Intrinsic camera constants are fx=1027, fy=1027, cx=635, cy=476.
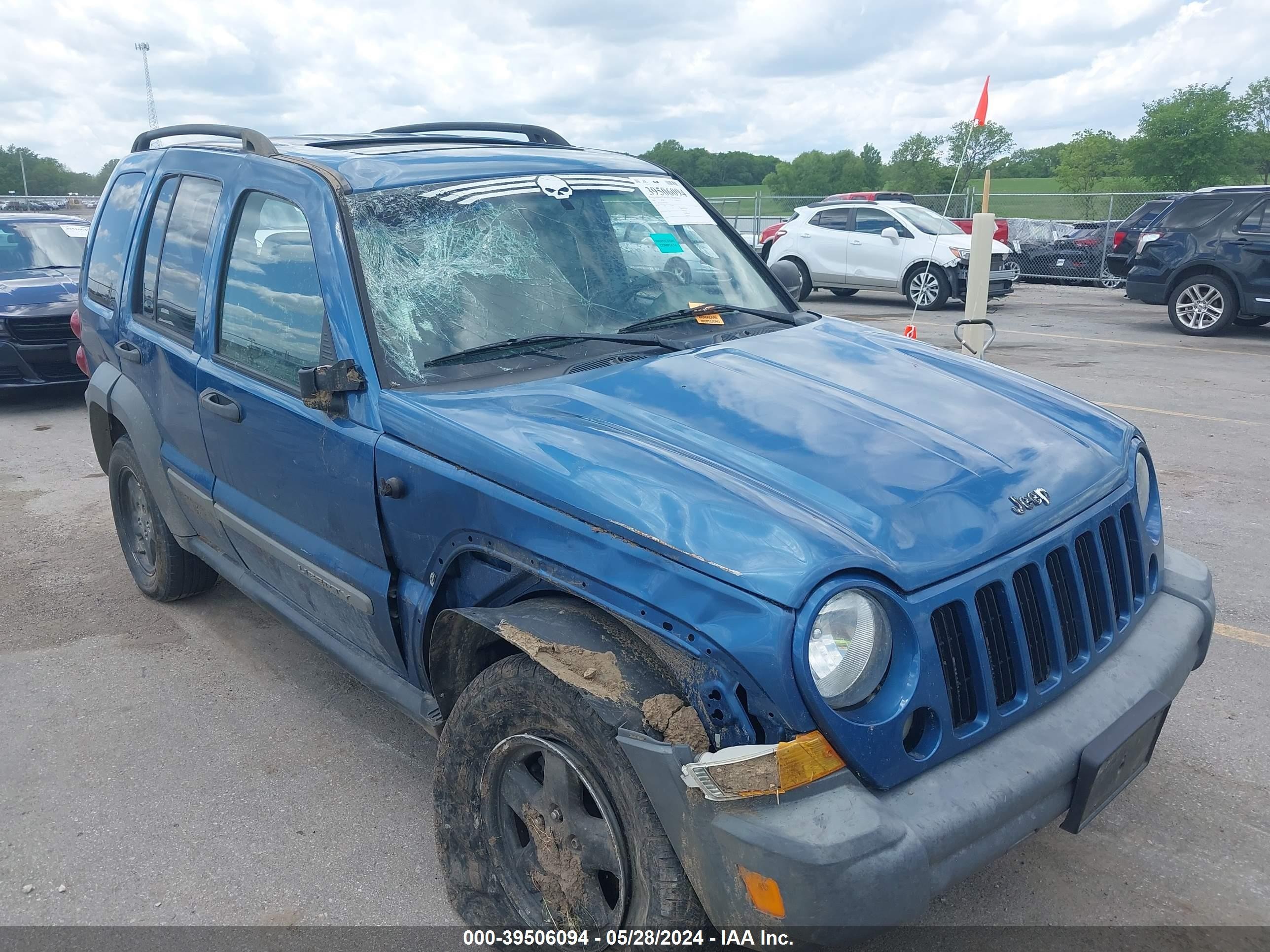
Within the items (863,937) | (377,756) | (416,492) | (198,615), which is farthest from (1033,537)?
(198,615)

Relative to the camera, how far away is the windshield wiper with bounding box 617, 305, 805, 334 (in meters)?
3.30

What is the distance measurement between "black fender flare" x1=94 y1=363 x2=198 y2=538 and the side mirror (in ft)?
8.50

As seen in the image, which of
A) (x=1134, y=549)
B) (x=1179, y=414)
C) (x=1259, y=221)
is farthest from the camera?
(x=1259, y=221)

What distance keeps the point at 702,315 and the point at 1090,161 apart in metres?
46.4

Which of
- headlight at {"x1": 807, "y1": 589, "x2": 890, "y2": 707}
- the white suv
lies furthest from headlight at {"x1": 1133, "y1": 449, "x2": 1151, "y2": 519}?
the white suv

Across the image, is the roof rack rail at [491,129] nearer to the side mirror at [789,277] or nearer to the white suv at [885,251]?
the side mirror at [789,277]

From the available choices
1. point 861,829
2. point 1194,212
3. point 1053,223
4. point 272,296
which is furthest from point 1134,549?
point 1053,223

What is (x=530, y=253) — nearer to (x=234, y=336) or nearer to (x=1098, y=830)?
(x=234, y=336)

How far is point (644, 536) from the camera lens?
212 centimetres

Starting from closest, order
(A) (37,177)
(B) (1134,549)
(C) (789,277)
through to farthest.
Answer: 1. (B) (1134,549)
2. (C) (789,277)
3. (A) (37,177)

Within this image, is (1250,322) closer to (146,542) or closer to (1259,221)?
(1259,221)

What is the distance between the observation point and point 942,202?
87.1ft

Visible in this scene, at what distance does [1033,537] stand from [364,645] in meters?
1.92

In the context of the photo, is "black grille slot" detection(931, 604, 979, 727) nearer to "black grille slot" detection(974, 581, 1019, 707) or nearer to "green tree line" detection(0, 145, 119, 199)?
"black grille slot" detection(974, 581, 1019, 707)
